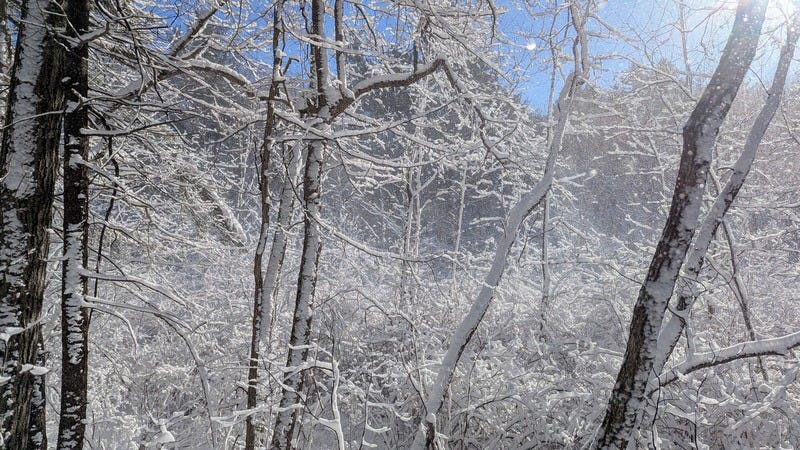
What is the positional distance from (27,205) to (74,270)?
0.55 m

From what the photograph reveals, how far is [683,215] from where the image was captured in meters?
3.15

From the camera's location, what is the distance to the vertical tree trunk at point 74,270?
2.75 meters

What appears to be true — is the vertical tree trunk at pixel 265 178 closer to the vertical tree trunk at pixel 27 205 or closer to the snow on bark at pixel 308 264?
the snow on bark at pixel 308 264

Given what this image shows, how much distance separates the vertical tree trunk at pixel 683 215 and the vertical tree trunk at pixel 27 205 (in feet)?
12.7

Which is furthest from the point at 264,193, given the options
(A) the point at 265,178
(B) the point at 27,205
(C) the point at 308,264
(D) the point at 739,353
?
(D) the point at 739,353

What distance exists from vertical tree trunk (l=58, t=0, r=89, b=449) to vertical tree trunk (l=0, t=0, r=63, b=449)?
8.4 inches

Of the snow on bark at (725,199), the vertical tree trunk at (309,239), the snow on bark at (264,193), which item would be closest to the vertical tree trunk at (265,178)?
the snow on bark at (264,193)

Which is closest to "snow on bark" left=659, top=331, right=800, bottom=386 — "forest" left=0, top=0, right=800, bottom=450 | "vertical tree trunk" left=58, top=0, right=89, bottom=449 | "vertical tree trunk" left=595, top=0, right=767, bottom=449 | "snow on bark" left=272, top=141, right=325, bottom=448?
"forest" left=0, top=0, right=800, bottom=450

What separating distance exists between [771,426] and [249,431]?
4.73 meters

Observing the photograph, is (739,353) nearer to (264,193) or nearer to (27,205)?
(264,193)

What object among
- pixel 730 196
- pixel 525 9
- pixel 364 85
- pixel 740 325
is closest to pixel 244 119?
pixel 364 85

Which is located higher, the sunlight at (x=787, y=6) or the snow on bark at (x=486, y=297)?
the sunlight at (x=787, y=6)

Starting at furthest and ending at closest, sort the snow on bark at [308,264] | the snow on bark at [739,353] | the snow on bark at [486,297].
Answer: the snow on bark at [486,297], the snow on bark at [308,264], the snow on bark at [739,353]

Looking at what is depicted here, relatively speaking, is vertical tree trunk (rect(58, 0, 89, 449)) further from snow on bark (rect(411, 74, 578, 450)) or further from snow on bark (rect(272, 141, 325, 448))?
snow on bark (rect(411, 74, 578, 450))
